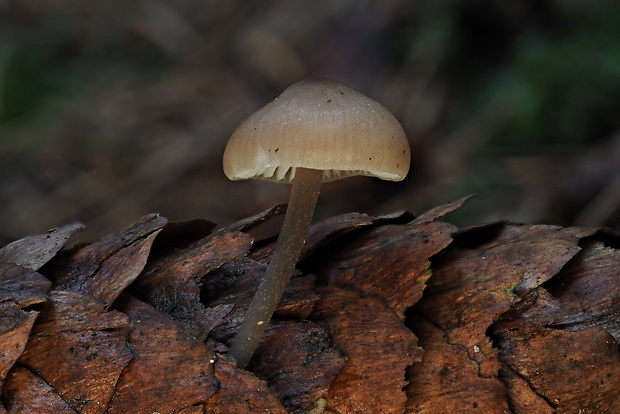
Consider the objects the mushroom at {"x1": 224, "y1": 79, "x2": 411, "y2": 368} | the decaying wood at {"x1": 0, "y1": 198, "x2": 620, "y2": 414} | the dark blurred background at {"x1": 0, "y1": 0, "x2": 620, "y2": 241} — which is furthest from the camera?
the dark blurred background at {"x1": 0, "y1": 0, "x2": 620, "y2": 241}

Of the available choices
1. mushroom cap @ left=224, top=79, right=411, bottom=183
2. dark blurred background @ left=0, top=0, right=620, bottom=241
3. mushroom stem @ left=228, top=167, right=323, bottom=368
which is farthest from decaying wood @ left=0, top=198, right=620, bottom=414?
dark blurred background @ left=0, top=0, right=620, bottom=241

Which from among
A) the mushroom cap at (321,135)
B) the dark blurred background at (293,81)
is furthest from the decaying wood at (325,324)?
the dark blurred background at (293,81)

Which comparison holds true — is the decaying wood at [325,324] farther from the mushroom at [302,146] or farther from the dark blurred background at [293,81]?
the dark blurred background at [293,81]

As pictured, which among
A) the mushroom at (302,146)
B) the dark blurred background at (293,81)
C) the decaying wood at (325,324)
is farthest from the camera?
the dark blurred background at (293,81)

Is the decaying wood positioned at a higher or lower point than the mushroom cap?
lower

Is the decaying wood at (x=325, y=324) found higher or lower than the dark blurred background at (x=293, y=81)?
lower

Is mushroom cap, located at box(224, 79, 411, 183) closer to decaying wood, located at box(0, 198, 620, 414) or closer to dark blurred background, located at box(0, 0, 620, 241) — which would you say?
decaying wood, located at box(0, 198, 620, 414)

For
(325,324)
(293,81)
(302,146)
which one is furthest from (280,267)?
(293,81)

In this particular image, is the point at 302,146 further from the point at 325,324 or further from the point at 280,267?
the point at 325,324
